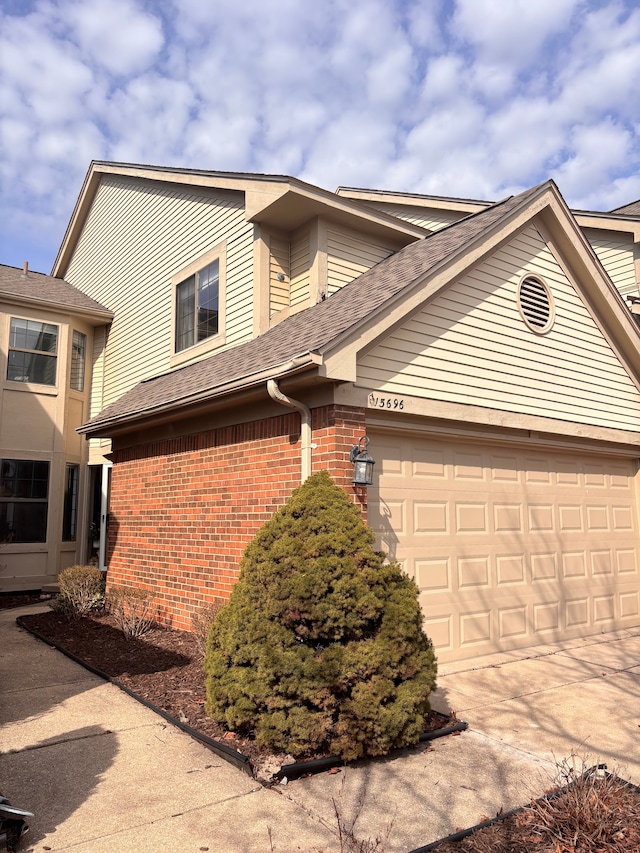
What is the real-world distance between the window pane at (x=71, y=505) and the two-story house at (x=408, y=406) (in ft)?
14.3

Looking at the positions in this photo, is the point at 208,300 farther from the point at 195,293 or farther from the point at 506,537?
the point at 506,537

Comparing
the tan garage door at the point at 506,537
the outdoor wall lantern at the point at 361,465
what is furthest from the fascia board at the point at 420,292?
the tan garage door at the point at 506,537

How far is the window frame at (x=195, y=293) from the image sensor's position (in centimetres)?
1055

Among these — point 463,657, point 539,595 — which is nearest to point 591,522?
point 539,595

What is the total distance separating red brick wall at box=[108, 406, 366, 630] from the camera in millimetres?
6418

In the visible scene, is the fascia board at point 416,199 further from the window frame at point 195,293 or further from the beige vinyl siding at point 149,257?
the window frame at point 195,293

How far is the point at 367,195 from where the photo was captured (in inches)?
603

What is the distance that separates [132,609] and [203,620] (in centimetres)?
173

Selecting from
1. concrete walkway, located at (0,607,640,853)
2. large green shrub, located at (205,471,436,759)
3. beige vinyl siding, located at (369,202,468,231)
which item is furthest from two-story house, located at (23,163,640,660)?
beige vinyl siding, located at (369,202,468,231)

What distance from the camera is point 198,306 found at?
11414 mm

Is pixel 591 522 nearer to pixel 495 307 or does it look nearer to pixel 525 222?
pixel 495 307

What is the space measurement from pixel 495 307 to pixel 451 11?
4700 millimetres

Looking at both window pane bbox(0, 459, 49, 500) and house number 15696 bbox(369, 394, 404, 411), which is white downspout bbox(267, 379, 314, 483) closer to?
house number 15696 bbox(369, 394, 404, 411)

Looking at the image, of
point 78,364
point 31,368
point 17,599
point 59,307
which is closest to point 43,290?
point 59,307
